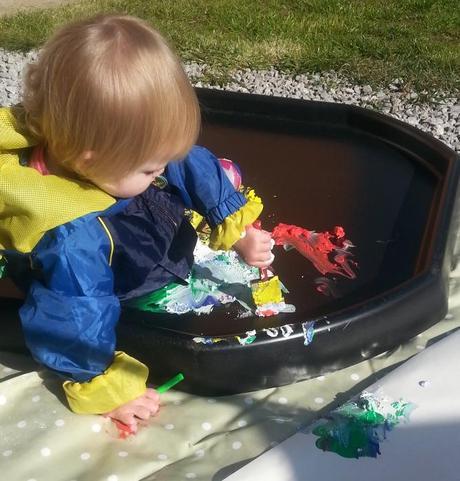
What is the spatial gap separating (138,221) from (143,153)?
0.93 feet

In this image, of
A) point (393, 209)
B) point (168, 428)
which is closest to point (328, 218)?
point (393, 209)

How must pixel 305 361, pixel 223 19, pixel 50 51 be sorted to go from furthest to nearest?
pixel 223 19, pixel 305 361, pixel 50 51

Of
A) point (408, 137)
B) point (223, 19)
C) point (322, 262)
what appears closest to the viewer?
point (322, 262)

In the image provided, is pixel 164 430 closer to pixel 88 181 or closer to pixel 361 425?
pixel 361 425

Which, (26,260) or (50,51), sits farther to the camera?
(26,260)

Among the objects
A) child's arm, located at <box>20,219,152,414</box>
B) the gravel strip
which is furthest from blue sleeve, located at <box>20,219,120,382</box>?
the gravel strip

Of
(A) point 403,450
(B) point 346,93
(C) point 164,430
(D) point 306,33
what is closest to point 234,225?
(C) point 164,430

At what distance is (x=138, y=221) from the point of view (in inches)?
64.9

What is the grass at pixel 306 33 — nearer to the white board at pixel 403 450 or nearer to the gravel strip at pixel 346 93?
the gravel strip at pixel 346 93

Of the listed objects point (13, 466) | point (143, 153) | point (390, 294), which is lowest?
point (13, 466)

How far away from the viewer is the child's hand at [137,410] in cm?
155

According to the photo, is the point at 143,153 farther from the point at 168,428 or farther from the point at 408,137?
the point at 408,137

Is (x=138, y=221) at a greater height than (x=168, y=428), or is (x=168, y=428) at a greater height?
(x=138, y=221)

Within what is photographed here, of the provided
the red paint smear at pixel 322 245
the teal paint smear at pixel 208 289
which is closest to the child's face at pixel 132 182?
the teal paint smear at pixel 208 289
